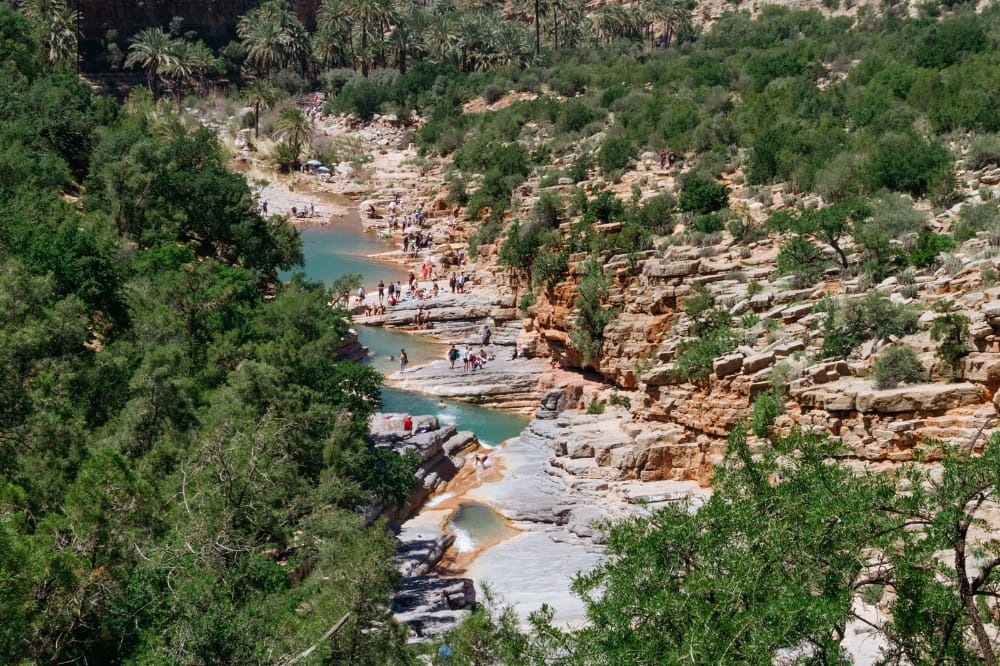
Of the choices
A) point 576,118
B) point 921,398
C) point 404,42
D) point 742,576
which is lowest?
point 921,398

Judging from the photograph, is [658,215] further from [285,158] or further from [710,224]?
[285,158]

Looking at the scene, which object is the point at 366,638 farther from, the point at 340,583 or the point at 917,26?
the point at 917,26

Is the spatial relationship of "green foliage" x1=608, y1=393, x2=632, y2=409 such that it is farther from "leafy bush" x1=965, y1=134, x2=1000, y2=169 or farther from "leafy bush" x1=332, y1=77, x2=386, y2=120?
"leafy bush" x1=332, y1=77, x2=386, y2=120

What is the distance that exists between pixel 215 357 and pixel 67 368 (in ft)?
17.4

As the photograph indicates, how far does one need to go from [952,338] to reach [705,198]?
703 inches

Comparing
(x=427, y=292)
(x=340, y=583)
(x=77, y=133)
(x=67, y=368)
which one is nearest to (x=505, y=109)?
(x=427, y=292)

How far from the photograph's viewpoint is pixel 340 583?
1522cm

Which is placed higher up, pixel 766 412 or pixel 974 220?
pixel 974 220

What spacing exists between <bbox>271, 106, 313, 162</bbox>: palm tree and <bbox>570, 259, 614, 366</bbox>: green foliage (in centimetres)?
4023

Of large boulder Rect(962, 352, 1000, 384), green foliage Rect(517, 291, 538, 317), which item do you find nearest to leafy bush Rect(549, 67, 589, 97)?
green foliage Rect(517, 291, 538, 317)

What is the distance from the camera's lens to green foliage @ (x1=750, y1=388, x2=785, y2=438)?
2509 centimetres

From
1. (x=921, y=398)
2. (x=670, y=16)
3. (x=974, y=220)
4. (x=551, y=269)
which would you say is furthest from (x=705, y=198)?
(x=670, y=16)

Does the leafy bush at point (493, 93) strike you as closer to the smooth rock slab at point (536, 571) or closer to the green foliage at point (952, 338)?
the smooth rock slab at point (536, 571)

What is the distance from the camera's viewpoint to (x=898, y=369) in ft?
76.4
